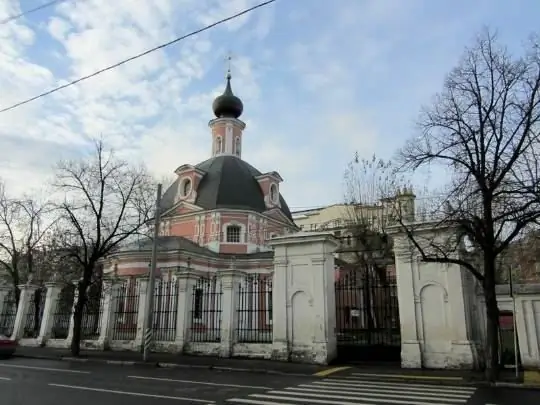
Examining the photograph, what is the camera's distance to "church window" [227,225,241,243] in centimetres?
3925

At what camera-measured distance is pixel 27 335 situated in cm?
2547

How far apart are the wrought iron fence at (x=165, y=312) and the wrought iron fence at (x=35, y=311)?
9076 millimetres

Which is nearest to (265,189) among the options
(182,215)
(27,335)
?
(182,215)

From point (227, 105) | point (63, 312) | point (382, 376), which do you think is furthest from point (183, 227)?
point (382, 376)

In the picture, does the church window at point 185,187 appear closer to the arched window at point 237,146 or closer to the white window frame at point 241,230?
the white window frame at point 241,230

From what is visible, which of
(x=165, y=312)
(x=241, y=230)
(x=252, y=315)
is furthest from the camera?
(x=241, y=230)

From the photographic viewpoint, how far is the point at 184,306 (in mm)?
19469

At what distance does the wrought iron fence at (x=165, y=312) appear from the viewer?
794 inches

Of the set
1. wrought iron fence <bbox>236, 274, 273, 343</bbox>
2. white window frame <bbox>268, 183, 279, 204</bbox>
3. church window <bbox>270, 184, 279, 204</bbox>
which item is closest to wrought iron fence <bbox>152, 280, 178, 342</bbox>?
wrought iron fence <bbox>236, 274, 273, 343</bbox>

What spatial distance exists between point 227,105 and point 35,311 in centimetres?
3008

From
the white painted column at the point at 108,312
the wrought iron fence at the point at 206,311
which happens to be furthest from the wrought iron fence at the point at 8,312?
the wrought iron fence at the point at 206,311

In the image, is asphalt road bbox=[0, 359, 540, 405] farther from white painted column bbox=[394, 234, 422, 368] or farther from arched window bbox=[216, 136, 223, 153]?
arched window bbox=[216, 136, 223, 153]

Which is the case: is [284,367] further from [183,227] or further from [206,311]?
[183,227]

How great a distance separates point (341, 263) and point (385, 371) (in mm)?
15287
